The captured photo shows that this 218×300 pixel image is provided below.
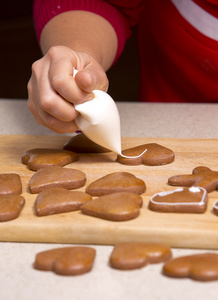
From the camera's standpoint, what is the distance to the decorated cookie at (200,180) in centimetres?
82

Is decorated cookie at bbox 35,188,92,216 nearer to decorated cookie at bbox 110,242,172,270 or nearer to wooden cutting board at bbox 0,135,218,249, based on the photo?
wooden cutting board at bbox 0,135,218,249

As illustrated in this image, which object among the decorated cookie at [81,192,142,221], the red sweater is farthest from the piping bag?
the red sweater

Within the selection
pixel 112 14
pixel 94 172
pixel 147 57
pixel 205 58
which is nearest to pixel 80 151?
pixel 94 172

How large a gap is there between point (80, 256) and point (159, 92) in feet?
3.71

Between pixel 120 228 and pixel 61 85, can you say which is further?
pixel 61 85

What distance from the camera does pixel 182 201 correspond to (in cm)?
74

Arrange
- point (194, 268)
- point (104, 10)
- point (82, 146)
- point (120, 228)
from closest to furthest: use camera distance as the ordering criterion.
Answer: point (194, 268) < point (120, 228) < point (82, 146) < point (104, 10)

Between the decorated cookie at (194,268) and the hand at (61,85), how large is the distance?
15.9 inches

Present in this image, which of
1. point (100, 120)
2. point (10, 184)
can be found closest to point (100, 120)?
point (100, 120)

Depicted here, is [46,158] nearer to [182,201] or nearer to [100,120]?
[100,120]

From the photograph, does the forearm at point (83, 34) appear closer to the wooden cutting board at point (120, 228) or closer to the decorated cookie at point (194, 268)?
the wooden cutting board at point (120, 228)

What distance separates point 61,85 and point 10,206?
0.27 metres

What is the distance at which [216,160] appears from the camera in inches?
39.4

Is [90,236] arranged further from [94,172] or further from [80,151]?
[80,151]
